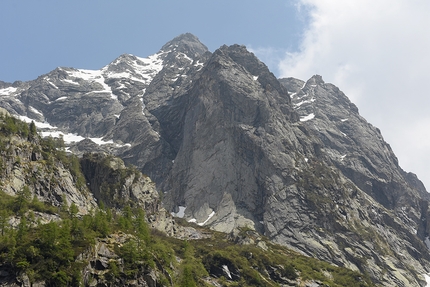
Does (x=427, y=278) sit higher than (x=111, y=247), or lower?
higher

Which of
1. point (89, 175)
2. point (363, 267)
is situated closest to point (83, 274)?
point (89, 175)

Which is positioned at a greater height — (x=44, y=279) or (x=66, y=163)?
(x=66, y=163)

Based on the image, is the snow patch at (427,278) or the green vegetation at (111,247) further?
the snow patch at (427,278)

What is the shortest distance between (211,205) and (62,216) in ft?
351

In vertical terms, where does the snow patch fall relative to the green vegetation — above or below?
above

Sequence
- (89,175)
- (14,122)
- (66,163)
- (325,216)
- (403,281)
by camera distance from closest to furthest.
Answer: (14,122)
(66,163)
(89,175)
(403,281)
(325,216)

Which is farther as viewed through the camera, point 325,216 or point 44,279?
point 325,216

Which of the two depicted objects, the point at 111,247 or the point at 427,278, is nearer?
the point at 111,247

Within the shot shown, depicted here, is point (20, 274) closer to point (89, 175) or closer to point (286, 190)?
point (89, 175)

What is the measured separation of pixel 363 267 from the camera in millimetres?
162250

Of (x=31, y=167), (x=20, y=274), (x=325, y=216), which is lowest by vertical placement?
(x=20, y=274)

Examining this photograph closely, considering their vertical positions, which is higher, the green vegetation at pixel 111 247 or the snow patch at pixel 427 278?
the snow patch at pixel 427 278

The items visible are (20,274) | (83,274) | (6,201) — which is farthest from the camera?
(6,201)

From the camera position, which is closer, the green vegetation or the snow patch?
the green vegetation
